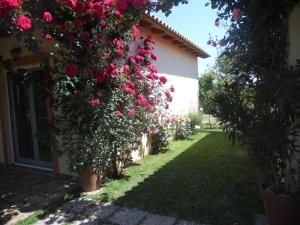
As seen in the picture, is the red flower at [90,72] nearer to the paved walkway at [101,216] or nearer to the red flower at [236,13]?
the paved walkway at [101,216]

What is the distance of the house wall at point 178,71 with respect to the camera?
9898 mm

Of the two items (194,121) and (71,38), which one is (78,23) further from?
(194,121)

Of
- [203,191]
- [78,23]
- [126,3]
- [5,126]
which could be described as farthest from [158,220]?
[5,126]

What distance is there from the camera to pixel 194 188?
5559 millimetres

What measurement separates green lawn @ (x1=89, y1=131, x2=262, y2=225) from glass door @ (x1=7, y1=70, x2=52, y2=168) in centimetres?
258

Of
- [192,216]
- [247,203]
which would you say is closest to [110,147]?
[192,216]

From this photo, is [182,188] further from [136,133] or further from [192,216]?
[136,133]

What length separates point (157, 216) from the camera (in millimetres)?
4512

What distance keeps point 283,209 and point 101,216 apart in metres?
2.77

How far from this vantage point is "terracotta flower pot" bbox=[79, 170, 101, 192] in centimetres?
564

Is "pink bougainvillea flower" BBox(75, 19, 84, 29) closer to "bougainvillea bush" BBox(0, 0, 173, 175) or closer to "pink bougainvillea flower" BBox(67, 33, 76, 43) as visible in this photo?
"bougainvillea bush" BBox(0, 0, 173, 175)

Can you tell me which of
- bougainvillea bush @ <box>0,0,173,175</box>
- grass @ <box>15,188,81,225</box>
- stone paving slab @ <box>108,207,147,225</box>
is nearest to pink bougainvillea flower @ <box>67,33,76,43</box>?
bougainvillea bush @ <box>0,0,173,175</box>

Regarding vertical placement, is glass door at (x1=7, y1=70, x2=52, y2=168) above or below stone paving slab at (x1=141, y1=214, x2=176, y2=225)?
above

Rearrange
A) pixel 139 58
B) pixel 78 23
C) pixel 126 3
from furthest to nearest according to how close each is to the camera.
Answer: pixel 139 58 → pixel 126 3 → pixel 78 23
